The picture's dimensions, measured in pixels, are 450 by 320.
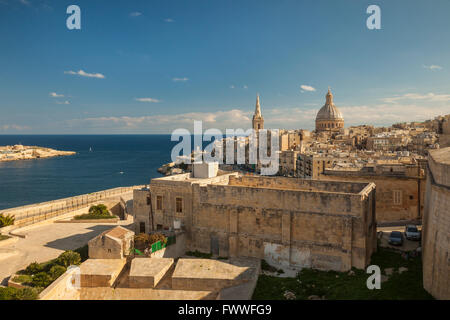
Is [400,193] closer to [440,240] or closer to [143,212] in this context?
[440,240]

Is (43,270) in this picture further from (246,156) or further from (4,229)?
(246,156)

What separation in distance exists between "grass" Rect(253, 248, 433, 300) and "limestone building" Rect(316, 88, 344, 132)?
99107mm

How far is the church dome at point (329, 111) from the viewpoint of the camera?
371 feet

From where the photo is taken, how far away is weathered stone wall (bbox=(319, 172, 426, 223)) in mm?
25516

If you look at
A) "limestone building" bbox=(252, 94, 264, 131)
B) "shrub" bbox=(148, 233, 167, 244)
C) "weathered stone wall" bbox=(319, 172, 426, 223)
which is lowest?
"shrub" bbox=(148, 233, 167, 244)

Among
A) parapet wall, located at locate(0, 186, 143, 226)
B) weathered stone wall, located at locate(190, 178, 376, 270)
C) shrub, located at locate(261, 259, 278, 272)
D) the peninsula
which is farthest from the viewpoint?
the peninsula

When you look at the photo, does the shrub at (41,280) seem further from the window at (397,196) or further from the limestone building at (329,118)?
the limestone building at (329,118)

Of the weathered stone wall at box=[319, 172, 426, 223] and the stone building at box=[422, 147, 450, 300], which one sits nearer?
the stone building at box=[422, 147, 450, 300]

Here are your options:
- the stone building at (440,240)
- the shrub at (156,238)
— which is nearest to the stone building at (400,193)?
the stone building at (440,240)

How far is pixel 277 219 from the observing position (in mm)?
18734

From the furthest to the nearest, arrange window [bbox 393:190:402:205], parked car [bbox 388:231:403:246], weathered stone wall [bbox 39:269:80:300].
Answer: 1. window [bbox 393:190:402:205]
2. parked car [bbox 388:231:403:246]
3. weathered stone wall [bbox 39:269:80:300]

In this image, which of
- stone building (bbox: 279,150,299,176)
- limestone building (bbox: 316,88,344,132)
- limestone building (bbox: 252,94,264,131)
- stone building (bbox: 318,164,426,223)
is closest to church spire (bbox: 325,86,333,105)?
limestone building (bbox: 316,88,344,132)

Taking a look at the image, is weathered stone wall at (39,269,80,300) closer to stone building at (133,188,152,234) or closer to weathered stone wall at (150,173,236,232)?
stone building at (133,188,152,234)
